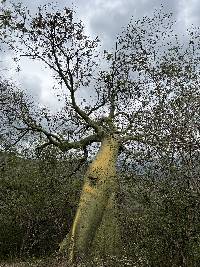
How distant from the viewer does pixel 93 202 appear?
14.8 m

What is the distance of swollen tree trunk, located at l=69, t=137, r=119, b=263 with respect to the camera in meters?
14.3

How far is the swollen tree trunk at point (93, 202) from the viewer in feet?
47.0

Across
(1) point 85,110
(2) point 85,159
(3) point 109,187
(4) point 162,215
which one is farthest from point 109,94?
(4) point 162,215

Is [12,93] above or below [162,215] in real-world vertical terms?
above

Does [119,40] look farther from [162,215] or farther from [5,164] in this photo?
[162,215]

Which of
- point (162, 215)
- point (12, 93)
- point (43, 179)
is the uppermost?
point (12, 93)

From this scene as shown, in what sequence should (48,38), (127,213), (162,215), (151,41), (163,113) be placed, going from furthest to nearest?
(151,41), (48,38), (127,213), (163,113), (162,215)

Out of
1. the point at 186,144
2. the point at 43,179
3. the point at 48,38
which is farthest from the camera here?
the point at 43,179

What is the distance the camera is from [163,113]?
13.5 meters

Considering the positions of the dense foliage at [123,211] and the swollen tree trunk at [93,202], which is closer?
the dense foliage at [123,211]

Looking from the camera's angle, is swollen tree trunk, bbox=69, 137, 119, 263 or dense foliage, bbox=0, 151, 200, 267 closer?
dense foliage, bbox=0, 151, 200, 267

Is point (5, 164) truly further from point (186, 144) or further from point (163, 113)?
point (186, 144)

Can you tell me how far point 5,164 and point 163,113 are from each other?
686 centimetres

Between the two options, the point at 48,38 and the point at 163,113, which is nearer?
the point at 163,113
